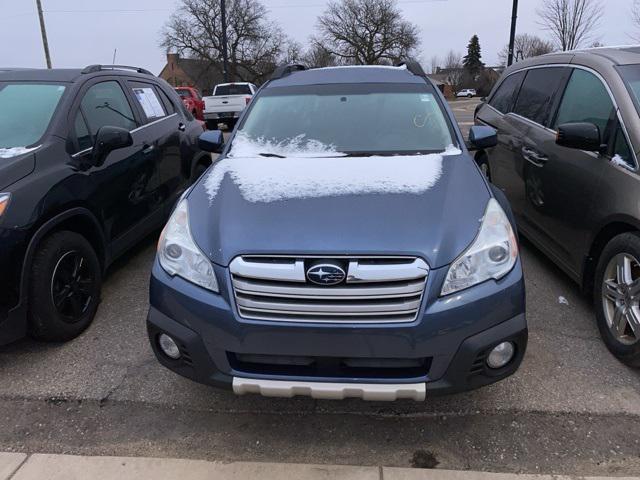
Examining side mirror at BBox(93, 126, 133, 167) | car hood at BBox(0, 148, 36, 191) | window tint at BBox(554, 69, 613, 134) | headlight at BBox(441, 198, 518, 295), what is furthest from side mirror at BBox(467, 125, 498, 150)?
car hood at BBox(0, 148, 36, 191)

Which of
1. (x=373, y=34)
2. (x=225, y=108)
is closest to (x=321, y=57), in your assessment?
(x=373, y=34)

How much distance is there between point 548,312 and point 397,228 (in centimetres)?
208

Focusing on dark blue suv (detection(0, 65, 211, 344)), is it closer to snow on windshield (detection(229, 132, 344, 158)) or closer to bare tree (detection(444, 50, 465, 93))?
snow on windshield (detection(229, 132, 344, 158))

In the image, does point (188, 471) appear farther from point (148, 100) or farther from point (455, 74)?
point (455, 74)

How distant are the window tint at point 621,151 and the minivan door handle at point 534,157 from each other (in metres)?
0.84

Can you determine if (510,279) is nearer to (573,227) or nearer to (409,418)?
(409,418)

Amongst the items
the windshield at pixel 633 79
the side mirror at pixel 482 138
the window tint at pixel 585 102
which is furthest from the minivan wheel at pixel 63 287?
the windshield at pixel 633 79

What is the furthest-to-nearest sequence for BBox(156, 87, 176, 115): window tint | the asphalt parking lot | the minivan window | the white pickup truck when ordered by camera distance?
the minivan window < the white pickup truck < BBox(156, 87, 176, 115): window tint < the asphalt parking lot

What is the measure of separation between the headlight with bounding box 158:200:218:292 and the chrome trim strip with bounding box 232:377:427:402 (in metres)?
0.50

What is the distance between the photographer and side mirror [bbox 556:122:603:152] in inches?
138

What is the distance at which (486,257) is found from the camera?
2436mm

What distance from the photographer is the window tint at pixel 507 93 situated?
5.54 meters

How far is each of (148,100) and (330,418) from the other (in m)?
3.79

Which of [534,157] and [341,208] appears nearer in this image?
[341,208]
